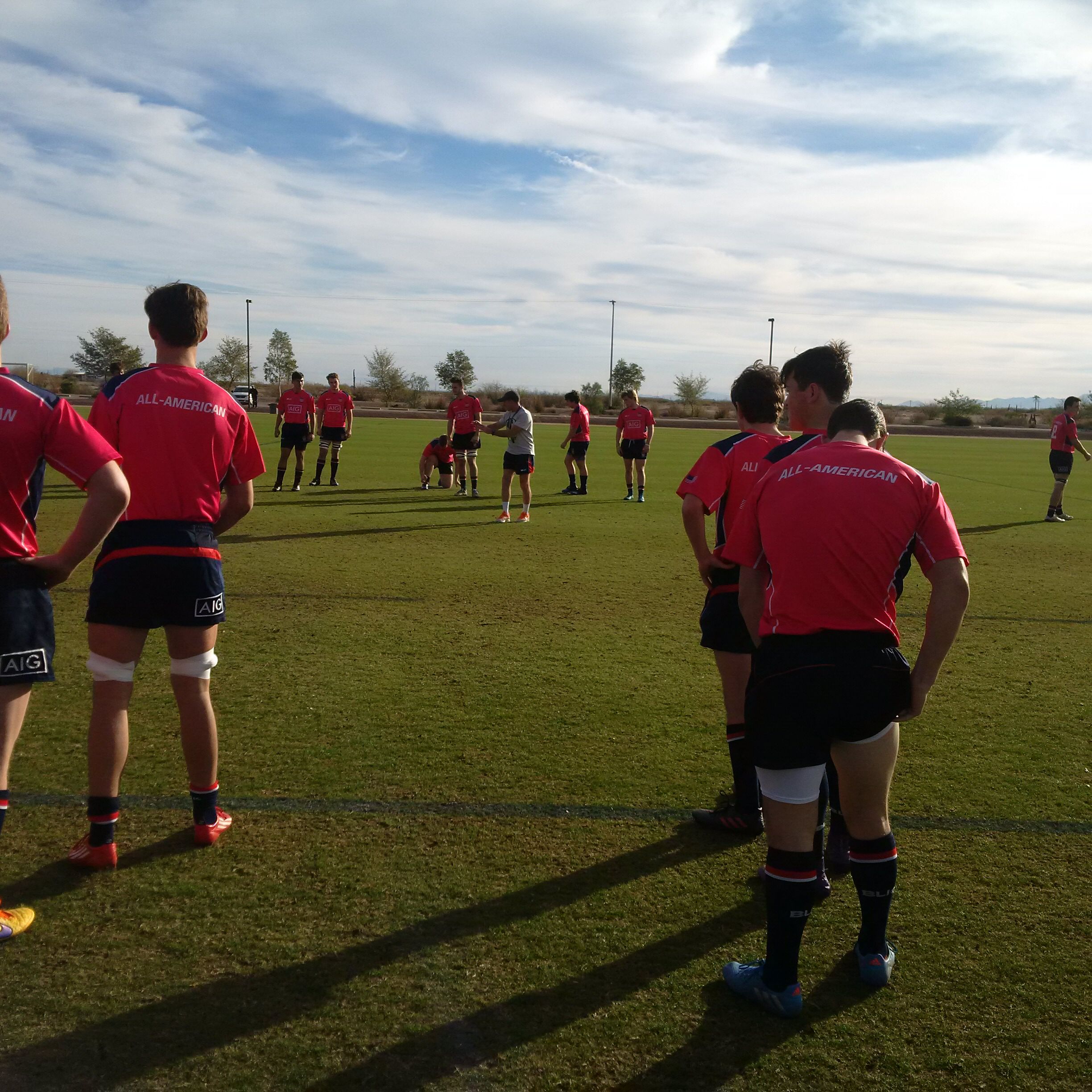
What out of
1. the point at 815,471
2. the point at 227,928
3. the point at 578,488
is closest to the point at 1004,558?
the point at 578,488

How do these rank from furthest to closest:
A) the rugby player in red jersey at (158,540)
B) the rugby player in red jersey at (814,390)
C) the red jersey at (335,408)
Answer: the red jersey at (335,408), the rugby player in red jersey at (158,540), the rugby player in red jersey at (814,390)

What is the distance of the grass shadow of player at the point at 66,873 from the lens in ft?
10.7

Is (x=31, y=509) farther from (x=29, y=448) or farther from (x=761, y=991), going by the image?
(x=761, y=991)

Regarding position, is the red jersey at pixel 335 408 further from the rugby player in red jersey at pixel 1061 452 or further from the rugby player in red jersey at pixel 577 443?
the rugby player in red jersey at pixel 1061 452

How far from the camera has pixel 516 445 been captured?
13164 mm

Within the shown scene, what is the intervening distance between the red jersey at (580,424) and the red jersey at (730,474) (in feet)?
42.5

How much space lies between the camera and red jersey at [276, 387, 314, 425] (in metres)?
15.9

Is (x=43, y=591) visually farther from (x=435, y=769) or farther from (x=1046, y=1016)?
(x=1046, y=1016)

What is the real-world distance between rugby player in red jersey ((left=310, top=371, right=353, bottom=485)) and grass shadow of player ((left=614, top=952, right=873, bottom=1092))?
15.0 meters

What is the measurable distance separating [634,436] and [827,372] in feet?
43.8

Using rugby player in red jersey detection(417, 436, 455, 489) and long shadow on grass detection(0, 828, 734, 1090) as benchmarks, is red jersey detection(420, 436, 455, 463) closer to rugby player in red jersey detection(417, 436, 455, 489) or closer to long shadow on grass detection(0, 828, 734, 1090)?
rugby player in red jersey detection(417, 436, 455, 489)

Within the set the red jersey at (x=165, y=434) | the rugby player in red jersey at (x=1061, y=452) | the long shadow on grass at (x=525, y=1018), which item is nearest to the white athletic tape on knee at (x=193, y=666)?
the red jersey at (x=165, y=434)

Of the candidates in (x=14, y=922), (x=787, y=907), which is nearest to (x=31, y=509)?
(x=14, y=922)

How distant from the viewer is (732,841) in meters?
3.90
